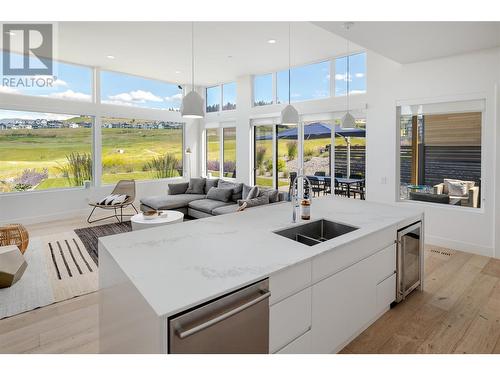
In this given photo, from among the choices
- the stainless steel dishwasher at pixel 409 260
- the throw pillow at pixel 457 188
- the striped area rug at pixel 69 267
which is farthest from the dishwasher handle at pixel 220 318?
the throw pillow at pixel 457 188

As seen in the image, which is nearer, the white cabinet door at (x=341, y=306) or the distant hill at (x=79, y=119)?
the white cabinet door at (x=341, y=306)

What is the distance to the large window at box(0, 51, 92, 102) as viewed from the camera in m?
5.86

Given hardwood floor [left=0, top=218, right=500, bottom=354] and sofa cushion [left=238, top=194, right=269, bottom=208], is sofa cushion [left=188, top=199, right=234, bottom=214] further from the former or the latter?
hardwood floor [left=0, top=218, right=500, bottom=354]

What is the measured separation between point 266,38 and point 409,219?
12.1ft

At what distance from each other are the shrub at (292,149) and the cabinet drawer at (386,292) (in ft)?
14.7

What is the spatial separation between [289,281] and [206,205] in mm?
4231

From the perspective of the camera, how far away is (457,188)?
15.4 ft

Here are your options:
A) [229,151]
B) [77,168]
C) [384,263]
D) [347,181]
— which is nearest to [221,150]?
[229,151]

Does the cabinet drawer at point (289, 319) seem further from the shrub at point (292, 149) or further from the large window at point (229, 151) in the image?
the large window at point (229, 151)

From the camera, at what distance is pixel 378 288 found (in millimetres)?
2498

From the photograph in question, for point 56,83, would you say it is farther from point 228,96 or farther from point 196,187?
point 228,96

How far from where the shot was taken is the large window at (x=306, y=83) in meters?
6.22

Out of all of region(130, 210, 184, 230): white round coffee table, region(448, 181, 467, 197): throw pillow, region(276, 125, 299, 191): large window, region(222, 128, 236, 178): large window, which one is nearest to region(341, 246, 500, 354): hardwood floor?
region(448, 181, 467, 197): throw pillow

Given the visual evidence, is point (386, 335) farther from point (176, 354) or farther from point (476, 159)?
point (476, 159)
